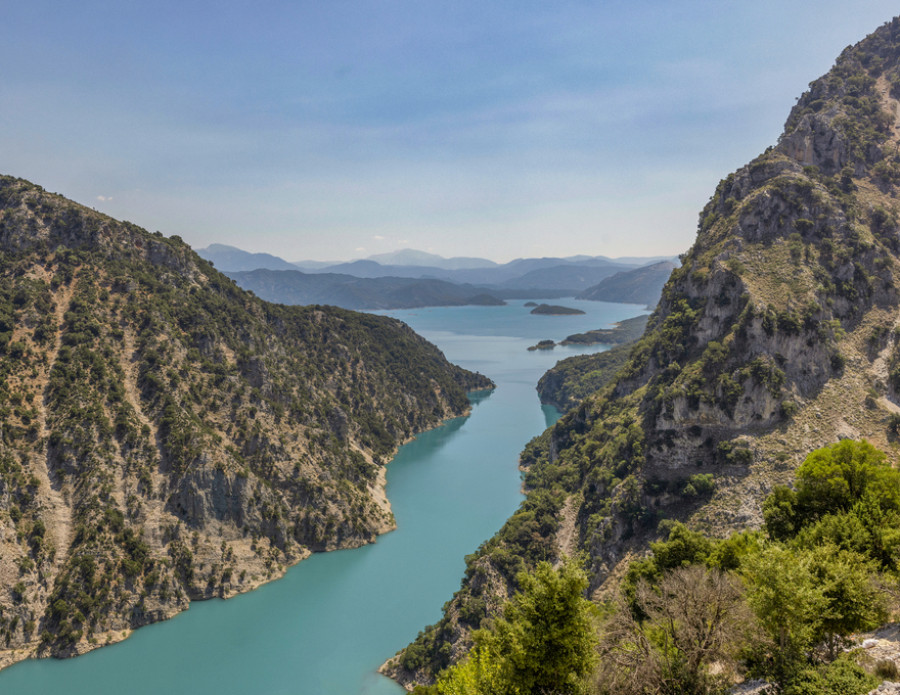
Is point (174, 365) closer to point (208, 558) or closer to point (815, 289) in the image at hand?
point (208, 558)

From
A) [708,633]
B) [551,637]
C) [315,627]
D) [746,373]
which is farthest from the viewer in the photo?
[315,627]

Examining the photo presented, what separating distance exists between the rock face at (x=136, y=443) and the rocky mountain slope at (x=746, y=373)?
97.8 ft

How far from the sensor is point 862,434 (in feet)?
171

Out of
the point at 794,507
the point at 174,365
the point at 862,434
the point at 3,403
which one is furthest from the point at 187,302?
the point at 862,434

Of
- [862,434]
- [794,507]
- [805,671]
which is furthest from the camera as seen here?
[862,434]

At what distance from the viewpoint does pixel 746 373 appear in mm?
54844

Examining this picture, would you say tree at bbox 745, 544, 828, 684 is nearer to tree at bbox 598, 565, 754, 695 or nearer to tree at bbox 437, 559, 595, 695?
tree at bbox 598, 565, 754, 695

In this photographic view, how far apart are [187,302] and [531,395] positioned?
120m

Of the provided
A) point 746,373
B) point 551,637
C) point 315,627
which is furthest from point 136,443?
point 746,373

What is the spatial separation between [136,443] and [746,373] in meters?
75.8

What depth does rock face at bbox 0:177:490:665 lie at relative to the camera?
55906mm

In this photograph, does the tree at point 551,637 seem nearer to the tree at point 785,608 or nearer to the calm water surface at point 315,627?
the tree at point 785,608

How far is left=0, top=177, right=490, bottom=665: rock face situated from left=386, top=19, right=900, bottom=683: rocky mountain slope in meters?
29.8

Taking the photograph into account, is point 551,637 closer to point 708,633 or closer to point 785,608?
point 708,633
